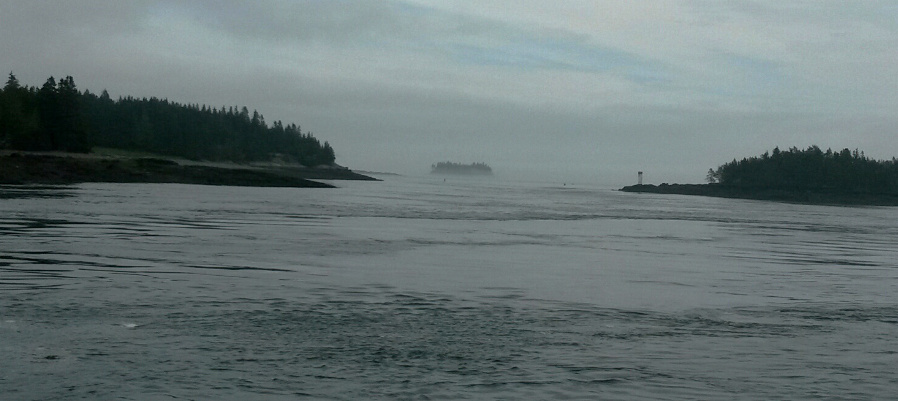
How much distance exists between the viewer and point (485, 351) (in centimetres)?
1059

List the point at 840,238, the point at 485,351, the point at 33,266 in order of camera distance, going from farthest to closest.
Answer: the point at 840,238
the point at 33,266
the point at 485,351

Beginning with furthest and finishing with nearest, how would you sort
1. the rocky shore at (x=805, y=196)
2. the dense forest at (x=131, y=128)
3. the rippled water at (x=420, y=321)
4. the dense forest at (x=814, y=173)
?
the dense forest at (x=814, y=173) → the rocky shore at (x=805, y=196) → the dense forest at (x=131, y=128) → the rippled water at (x=420, y=321)

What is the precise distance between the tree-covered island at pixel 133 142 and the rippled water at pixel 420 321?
49065mm

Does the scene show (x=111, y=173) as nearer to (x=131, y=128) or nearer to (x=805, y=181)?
(x=131, y=128)

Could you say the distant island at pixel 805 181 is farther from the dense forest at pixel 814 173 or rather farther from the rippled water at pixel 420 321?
the rippled water at pixel 420 321

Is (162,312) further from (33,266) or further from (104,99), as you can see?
(104,99)

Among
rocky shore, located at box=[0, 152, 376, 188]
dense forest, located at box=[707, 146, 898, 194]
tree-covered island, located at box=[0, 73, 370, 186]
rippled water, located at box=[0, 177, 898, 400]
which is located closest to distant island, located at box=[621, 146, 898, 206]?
dense forest, located at box=[707, 146, 898, 194]

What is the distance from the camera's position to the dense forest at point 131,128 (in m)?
92.1

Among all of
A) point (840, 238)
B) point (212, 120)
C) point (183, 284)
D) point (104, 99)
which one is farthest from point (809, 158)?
point (183, 284)

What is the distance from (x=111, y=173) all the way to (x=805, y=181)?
122086 millimetres

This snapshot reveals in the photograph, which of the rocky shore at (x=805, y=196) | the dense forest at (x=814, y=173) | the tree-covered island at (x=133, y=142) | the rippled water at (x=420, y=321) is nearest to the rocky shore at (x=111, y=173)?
the tree-covered island at (x=133, y=142)

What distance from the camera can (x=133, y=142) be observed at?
133 meters

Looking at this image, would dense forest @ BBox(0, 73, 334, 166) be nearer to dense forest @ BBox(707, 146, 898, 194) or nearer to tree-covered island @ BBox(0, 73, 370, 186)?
tree-covered island @ BBox(0, 73, 370, 186)

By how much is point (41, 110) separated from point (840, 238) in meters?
86.4
